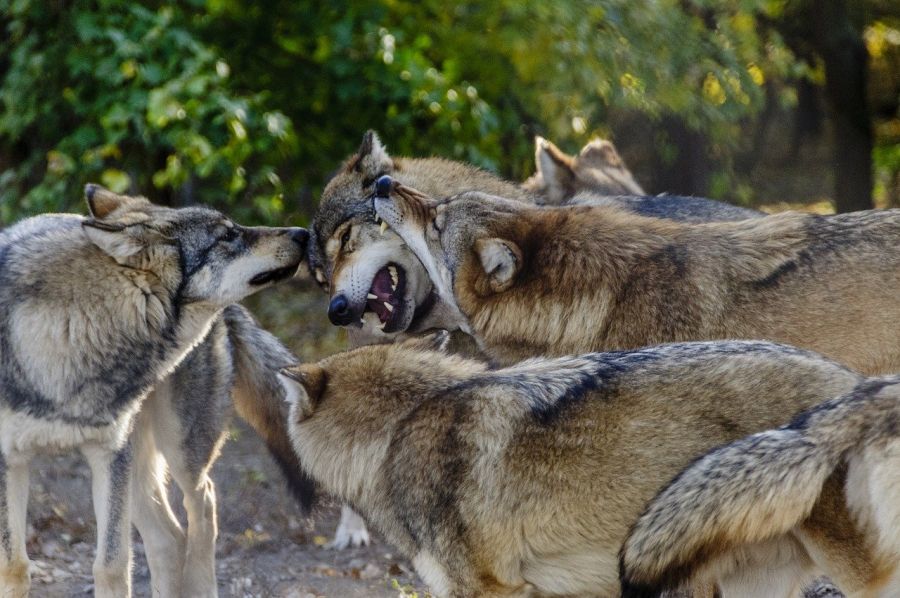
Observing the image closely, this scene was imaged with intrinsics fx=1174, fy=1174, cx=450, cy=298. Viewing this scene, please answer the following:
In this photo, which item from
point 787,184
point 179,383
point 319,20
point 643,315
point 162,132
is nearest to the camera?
point 643,315

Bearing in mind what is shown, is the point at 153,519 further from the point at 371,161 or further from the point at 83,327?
the point at 371,161

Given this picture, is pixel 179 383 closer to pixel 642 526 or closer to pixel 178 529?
pixel 178 529

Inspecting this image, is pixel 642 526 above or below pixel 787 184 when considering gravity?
above

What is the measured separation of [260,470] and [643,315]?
3.63m

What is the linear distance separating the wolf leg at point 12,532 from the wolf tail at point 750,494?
8.47 feet

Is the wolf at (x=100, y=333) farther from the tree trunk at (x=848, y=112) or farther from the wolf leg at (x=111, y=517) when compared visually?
the tree trunk at (x=848, y=112)

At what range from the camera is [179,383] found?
5344 mm

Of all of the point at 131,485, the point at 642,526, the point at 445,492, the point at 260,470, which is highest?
→ the point at 642,526

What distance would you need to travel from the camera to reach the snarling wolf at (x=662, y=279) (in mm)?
4699

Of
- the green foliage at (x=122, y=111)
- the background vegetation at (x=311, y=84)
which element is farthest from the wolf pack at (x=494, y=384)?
the background vegetation at (x=311, y=84)

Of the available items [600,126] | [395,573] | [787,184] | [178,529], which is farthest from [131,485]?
[787,184]

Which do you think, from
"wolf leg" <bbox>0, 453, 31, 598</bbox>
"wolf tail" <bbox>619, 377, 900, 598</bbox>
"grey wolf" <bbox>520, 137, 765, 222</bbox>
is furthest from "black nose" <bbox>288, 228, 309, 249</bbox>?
"wolf tail" <bbox>619, 377, 900, 598</bbox>

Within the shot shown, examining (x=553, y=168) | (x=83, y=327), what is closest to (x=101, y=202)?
(x=83, y=327)

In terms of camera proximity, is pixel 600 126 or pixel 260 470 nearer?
pixel 260 470
